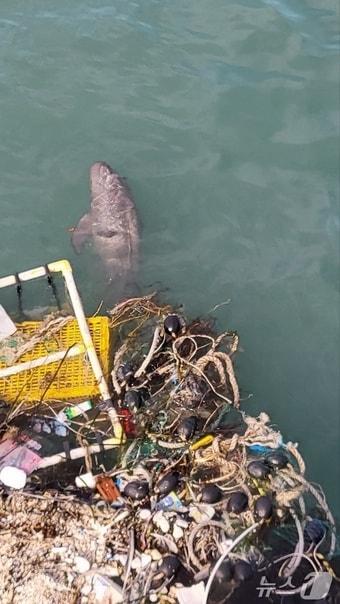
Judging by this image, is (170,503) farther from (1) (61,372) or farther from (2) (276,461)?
(1) (61,372)

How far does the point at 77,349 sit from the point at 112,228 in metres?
2.71

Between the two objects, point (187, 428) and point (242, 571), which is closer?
point (242, 571)

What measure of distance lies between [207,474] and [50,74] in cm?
658

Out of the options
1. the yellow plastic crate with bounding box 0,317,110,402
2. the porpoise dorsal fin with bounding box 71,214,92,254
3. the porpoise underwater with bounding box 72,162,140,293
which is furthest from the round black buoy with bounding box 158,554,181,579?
the porpoise dorsal fin with bounding box 71,214,92,254

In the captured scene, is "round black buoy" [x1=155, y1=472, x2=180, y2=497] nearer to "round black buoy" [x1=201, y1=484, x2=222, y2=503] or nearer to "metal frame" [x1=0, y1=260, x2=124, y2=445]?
"round black buoy" [x1=201, y1=484, x2=222, y2=503]

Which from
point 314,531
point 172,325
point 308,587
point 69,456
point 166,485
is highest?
point 172,325

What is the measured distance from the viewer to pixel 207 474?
17.3 ft

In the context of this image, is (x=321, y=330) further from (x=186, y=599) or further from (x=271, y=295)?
(x=186, y=599)

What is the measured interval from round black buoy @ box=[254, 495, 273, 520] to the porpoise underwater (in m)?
3.23

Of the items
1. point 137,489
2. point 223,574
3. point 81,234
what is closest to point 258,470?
point 223,574

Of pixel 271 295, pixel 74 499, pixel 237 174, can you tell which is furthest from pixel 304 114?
pixel 74 499

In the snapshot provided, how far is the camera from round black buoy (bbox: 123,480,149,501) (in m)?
4.88

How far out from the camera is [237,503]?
4828 mm

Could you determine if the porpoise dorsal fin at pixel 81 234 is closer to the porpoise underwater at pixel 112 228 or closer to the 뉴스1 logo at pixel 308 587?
the porpoise underwater at pixel 112 228
